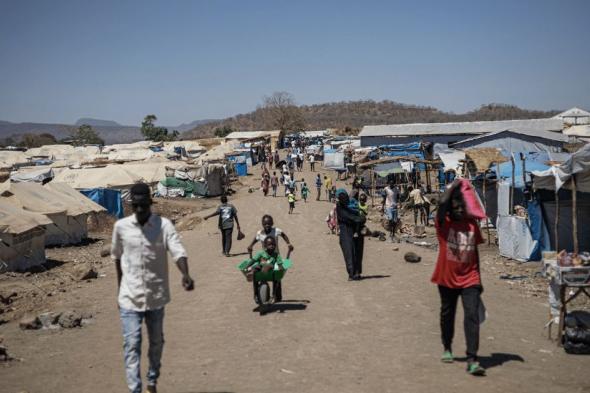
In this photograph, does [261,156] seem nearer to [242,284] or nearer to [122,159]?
[122,159]

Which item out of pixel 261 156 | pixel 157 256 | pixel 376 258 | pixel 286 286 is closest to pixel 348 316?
pixel 286 286

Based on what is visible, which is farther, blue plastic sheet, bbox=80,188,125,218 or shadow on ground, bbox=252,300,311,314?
blue plastic sheet, bbox=80,188,125,218

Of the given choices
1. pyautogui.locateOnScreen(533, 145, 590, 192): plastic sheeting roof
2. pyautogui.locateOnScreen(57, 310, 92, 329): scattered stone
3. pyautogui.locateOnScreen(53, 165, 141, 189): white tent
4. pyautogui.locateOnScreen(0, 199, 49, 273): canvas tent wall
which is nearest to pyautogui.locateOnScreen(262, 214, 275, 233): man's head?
pyautogui.locateOnScreen(57, 310, 92, 329): scattered stone

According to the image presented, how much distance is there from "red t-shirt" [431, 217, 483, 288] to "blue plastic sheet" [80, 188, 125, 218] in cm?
2275

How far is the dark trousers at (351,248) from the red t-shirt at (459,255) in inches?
195

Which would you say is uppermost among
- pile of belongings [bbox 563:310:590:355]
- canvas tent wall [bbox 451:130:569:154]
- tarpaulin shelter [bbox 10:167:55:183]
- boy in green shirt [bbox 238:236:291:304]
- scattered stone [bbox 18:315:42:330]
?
canvas tent wall [bbox 451:130:569:154]

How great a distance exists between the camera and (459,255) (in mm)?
5906

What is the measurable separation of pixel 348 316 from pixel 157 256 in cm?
411

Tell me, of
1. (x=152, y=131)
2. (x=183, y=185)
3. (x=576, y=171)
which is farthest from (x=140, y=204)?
(x=152, y=131)

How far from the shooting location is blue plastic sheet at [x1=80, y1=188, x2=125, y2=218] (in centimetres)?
2655

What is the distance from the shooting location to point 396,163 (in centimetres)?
3036

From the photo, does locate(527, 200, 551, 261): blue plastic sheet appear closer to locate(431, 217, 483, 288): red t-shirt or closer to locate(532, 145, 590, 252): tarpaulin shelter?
locate(532, 145, 590, 252): tarpaulin shelter

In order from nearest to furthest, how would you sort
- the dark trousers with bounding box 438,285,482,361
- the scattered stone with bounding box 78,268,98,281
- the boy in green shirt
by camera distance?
the dark trousers with bounding box 438,285,482,361 < the boy in green shirt < the scattered stone with bounding box 78,268,98,281

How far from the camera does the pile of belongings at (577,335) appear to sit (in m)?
6.42
